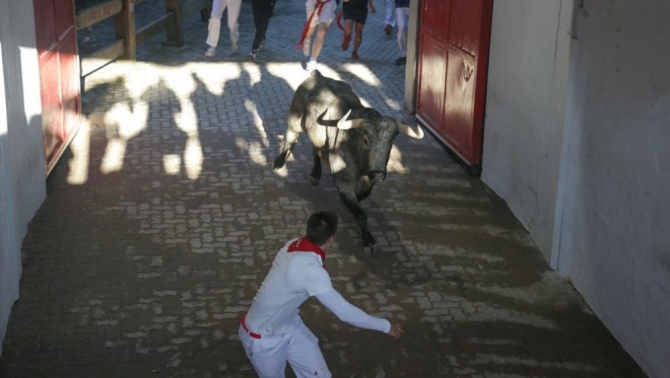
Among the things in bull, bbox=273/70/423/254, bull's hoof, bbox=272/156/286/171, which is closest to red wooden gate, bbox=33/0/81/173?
bull's hoof, bbox=272/156/286/171

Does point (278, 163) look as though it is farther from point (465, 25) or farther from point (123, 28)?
point (123, 28)

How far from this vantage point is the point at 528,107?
32.9ft

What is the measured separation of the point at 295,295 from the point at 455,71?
22.4 feet

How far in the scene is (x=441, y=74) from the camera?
12.9 m

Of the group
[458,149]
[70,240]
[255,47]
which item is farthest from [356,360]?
[255,47]

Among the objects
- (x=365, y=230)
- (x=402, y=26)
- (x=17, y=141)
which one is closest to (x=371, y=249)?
(x=365, y=230)

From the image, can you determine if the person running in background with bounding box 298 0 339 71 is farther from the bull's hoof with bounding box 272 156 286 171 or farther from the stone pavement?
the bull's hoof with bounding box 272 156 286 171

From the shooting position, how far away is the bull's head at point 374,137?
9156 mm

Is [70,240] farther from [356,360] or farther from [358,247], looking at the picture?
[356,360]

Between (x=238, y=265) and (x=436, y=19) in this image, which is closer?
(x=238, y=265)

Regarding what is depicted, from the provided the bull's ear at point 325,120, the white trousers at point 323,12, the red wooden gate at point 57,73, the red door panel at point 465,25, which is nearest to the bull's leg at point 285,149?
the bull's ear at point 325,120

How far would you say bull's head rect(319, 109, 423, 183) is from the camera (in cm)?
916

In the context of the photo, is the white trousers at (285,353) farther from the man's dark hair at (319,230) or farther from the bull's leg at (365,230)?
the bull's leg at (365,230)

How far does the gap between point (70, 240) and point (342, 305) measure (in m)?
4.52
